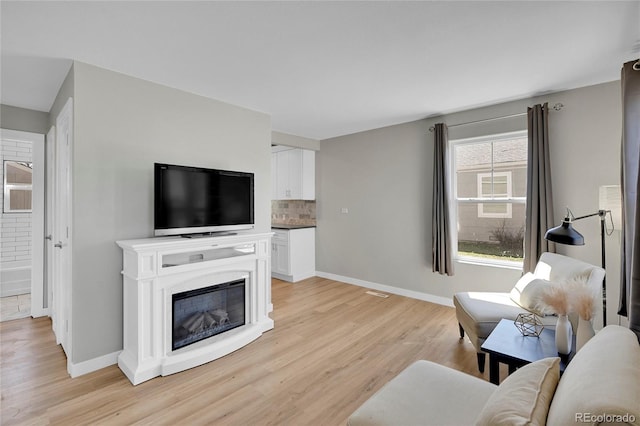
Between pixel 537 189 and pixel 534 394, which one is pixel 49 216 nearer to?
pixel 534 394

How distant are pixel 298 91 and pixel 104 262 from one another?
7.75ft

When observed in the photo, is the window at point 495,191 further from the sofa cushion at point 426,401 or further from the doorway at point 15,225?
the doorway at point 15,225

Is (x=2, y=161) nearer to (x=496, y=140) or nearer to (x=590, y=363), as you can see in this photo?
(x=590, y=363)

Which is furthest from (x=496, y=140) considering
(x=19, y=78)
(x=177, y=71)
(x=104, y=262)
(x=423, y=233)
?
(x=19, y=78)

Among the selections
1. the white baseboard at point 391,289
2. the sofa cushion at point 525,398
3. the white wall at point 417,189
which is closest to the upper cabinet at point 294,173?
the white wall at point 417,189

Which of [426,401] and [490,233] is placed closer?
[426,401]

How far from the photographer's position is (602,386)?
2.50ft

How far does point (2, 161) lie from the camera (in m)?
4.09

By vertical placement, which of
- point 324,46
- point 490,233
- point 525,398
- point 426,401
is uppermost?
point 324,46

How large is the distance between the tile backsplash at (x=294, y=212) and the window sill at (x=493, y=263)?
275cm

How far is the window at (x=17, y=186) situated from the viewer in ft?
13.6

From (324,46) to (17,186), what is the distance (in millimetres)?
4855

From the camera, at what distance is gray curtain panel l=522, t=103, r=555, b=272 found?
3.07 metres

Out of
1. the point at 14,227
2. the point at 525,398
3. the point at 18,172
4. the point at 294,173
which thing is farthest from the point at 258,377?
the point at 18,172
